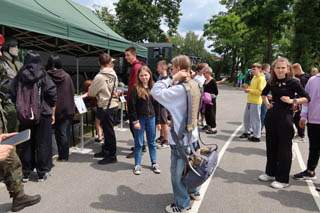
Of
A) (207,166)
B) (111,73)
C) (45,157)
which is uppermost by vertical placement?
(111,73)

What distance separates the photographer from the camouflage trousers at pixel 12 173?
2551mm

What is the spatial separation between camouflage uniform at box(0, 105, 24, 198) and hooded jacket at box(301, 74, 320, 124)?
3966mm

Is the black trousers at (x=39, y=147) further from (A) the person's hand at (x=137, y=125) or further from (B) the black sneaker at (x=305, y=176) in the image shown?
(B) the black sneaker at (x=305, y=176)

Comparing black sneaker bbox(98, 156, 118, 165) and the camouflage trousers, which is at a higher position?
the camouflage trousers

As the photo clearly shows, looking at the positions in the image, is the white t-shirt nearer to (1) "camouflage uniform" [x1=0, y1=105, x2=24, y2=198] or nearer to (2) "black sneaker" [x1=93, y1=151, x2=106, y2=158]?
(1) "camouflage uniform" [x1=0, y1=105, x2=24, y2=198]

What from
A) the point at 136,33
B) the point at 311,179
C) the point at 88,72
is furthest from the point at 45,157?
the point at 136,33

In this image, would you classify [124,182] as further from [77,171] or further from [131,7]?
[131,7]

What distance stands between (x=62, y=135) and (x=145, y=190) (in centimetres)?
195

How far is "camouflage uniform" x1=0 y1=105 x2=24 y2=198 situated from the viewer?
8.38 feet

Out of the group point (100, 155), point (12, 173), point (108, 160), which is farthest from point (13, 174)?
point (100, 155)

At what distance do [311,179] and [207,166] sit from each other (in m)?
2.44

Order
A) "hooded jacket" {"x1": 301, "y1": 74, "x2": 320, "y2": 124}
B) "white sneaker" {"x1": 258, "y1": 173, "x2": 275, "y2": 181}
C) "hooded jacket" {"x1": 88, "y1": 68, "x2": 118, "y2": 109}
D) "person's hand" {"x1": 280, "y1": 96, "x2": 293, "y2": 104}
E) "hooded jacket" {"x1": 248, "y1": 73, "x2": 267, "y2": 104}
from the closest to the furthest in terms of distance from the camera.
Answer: "person's hand" {"x1": 280, "y1": 96, "x2": 293, "y2": 104}
"hooded jacket" {"x1": 301, "y1": 74, "x2": 320, "y2": 124}
"white sneaker" {"x1": 258, "y1": 173, "x2": 275, "y2": 181}
"hooded jacket" {"x1": 88, "y1": 68, "x2": 118, "y2": 109}
"hooded jacket" {"x1": 248, "y1": 73, "x2": 267, "y2": 104}

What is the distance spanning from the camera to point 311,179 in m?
3.93

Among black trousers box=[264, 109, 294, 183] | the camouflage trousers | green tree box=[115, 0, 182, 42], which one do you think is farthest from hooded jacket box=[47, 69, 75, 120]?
green tree box=[115, 0, 182, 42]
